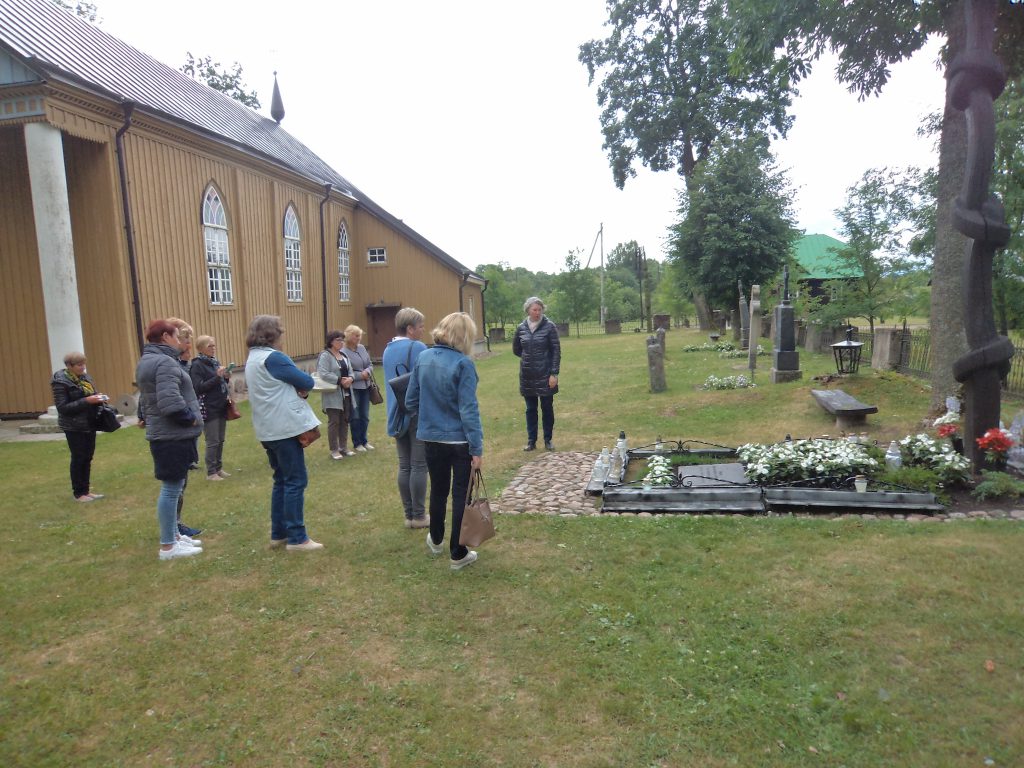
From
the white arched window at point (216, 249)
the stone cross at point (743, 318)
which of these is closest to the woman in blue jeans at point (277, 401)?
the white arched window at point (216, 249)

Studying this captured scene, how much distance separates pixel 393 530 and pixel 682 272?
74.3 feet

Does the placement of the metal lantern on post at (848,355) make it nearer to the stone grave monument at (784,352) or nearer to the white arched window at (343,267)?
the stone grave monument at (784,352)

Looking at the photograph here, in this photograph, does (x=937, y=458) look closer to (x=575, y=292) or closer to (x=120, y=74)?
(x=120, y=74)

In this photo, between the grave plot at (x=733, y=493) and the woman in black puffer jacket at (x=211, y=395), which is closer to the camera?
the grave plot at (x=733, y=493)

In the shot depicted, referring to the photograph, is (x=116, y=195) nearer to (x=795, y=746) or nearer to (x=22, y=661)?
(x=22, y=661)

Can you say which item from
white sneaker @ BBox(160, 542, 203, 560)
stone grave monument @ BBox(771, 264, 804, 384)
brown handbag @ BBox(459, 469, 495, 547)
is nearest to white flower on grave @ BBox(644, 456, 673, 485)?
brown handbag @ BBox(459, 469, 495, 547)

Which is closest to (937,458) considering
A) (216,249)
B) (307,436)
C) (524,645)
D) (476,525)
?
(476,525)

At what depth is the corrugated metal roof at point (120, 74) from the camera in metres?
11.8

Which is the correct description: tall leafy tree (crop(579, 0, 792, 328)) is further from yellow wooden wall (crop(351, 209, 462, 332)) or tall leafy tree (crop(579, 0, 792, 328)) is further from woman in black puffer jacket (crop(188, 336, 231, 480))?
woman in black puffer jacket (crop(188, 336, 231, 480))

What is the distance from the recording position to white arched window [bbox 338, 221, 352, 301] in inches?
956

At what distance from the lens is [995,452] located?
6.00 m

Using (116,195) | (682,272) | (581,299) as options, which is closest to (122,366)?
(116,195)

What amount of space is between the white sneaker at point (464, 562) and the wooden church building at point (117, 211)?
34.1ft

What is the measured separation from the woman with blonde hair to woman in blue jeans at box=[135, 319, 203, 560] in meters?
3.52
